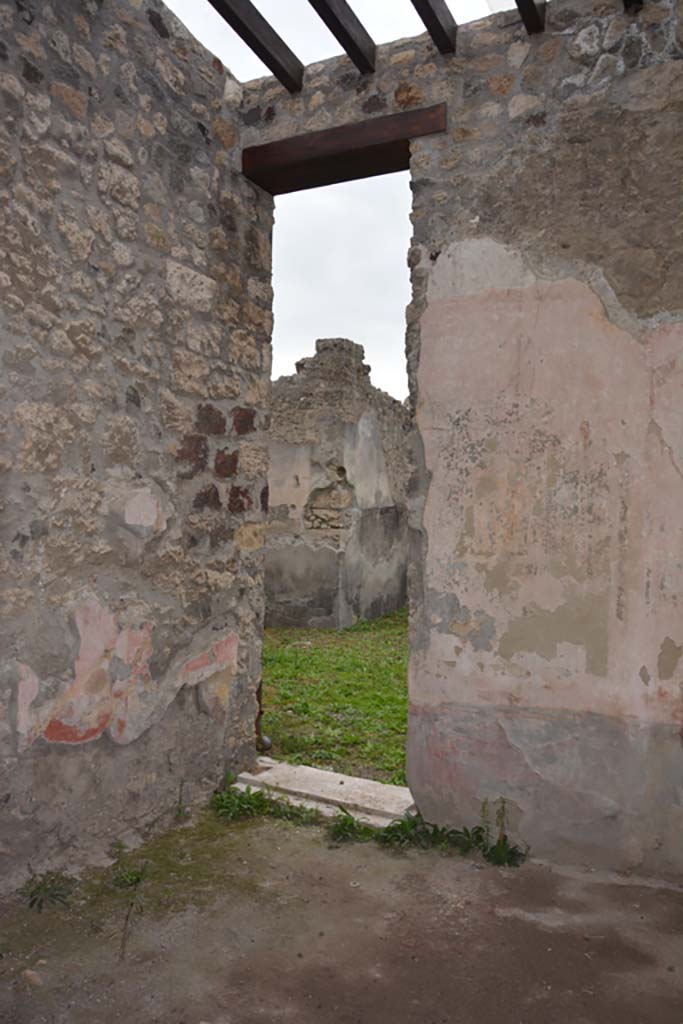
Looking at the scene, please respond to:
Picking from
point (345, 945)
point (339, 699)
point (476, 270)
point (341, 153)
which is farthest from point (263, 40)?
point (339, 699)

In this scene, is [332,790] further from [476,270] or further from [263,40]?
[263,40]

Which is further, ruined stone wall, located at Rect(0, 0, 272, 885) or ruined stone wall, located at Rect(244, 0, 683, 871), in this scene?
ruined stone wall, located at Rect(244, 0, 683, 871)

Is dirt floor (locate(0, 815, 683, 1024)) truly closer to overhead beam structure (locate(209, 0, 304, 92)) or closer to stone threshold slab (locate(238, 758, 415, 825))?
stone threshold slab (locate(238, 758, 415, 825))

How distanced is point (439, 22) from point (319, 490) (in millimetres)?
5379

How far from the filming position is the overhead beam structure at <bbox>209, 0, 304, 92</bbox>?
277 centimetres

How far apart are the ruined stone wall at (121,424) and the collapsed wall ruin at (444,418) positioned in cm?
1

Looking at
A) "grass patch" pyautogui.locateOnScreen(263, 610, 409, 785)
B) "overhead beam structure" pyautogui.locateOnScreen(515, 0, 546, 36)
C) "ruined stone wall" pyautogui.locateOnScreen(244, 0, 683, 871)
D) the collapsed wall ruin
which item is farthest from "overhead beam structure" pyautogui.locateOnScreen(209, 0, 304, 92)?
"grass patch" pyautogui.locateOnScreen(263, 610, 409, 785)

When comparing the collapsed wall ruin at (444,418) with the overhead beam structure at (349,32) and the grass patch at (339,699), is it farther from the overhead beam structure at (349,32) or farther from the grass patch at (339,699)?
the grass patch at (339,699)

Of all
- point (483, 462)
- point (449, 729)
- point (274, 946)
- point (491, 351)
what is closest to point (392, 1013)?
point (274, 946)

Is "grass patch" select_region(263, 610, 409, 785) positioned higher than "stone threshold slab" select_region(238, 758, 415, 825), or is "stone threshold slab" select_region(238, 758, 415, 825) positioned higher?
"stone threshold slab" select_region(238, 758, 415, 825)

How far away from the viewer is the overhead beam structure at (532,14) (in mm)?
2701

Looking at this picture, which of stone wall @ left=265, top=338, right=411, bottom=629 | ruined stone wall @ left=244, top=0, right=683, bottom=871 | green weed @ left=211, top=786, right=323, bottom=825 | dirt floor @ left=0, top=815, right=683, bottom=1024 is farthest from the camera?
stone wall @ left=265, top=338, right=411, bottom=629

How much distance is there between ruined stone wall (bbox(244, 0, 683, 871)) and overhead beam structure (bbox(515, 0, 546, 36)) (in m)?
0.04

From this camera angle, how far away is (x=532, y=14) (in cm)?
274
